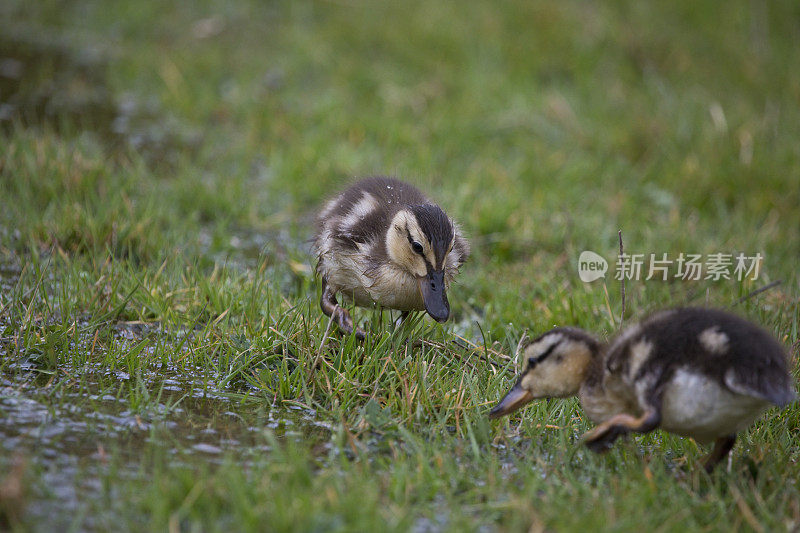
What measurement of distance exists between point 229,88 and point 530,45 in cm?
319

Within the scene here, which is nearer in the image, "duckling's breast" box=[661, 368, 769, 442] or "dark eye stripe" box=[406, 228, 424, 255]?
"duckling's breast" box=[661, 368, 769, 442]

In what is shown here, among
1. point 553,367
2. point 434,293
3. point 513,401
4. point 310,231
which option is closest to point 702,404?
point 553,367

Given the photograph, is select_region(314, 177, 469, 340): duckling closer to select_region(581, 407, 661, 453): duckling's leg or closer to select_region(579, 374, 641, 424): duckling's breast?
select_region(579, 374, 641, 424): duckling's breast

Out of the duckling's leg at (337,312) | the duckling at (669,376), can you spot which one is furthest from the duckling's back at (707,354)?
the duckling's leg at (337,312)

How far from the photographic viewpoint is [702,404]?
3.12 meters

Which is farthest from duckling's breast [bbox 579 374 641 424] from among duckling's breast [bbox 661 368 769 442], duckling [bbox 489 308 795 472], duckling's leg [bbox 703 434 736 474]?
duckling's leg [bbox 703 434 736 474]

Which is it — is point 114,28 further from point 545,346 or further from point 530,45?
point 545,346

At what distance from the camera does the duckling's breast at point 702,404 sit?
10.2ft

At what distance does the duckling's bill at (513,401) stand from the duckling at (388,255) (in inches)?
18.5

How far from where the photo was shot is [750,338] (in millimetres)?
3184

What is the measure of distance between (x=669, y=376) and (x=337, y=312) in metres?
1.55

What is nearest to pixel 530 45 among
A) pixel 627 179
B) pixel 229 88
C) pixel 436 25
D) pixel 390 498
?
pixel 436 25

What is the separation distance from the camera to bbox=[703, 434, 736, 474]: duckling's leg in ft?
11.0

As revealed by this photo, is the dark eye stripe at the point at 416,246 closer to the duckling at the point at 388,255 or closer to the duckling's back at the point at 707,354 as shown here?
the duckling at the point at 388,255
